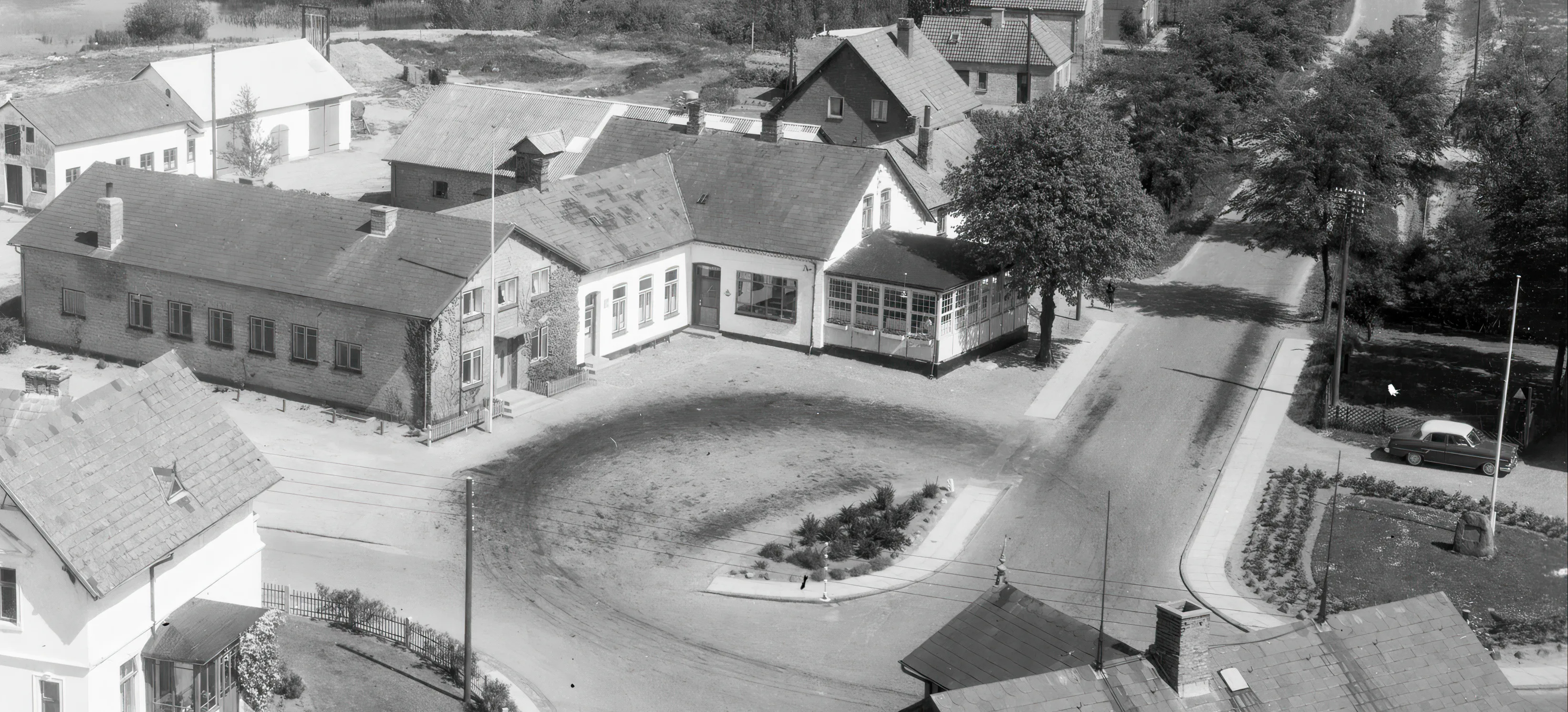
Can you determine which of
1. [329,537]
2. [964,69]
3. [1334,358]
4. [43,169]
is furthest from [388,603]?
[964,69]

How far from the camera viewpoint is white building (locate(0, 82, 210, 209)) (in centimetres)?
6347

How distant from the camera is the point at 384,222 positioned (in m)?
45.7

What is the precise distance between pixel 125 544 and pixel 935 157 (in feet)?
132

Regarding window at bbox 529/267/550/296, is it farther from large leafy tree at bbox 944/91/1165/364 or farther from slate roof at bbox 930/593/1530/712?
slate roof at bbox 930/593/1530/712

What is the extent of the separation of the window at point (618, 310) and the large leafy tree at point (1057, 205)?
11.0 m

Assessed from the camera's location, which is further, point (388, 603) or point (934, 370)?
point (934, 370)

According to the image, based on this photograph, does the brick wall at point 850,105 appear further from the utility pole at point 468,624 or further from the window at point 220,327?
the utility pole at point 468,624

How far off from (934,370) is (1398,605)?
82.5 feet

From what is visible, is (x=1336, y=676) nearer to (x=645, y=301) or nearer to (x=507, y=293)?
(x=507, y=293)

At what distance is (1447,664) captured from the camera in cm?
2528

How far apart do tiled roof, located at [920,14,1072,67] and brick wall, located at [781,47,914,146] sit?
58.3 feet

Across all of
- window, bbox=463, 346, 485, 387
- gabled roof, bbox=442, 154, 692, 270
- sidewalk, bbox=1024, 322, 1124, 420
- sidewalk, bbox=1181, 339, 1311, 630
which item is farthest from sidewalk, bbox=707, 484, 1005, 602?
gabled roof, bbox=442, 154, 692, 270

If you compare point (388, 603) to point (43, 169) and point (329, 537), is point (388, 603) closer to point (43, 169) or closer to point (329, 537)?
point (329, 537)

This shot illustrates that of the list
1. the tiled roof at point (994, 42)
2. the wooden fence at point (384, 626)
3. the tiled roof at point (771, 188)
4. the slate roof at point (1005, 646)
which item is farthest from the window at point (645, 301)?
the tiled roof at point (994, 42)
